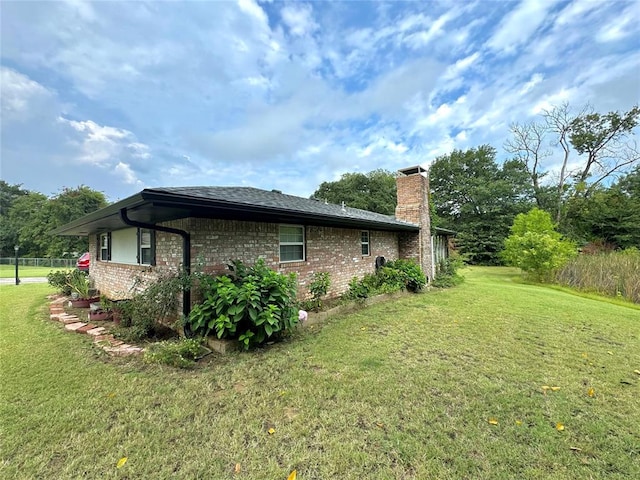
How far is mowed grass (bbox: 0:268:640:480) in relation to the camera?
6.57ft

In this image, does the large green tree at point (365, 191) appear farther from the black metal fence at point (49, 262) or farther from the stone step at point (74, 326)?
the stone step at point (74, 326)

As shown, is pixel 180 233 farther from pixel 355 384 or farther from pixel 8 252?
A: pixel 8 252

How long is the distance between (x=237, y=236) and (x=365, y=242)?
5.10 metres

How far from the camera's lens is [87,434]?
2.32m

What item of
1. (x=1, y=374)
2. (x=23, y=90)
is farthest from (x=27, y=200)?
(x=1, y=374)

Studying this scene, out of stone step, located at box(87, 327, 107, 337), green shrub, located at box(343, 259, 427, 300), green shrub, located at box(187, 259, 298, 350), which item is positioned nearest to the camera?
green shrub, located at box(187, 259, 298, 350)

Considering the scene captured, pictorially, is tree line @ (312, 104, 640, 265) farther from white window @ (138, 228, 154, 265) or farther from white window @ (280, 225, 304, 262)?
white window @ (138, 228, 154, 265)

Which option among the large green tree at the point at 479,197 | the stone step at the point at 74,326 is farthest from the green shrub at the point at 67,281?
the large green tree at the point at 479,197

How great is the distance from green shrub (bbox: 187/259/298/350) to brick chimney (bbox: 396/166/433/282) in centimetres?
749

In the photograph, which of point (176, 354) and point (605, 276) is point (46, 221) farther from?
point (605, 276)

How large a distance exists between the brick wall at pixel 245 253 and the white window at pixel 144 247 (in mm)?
216

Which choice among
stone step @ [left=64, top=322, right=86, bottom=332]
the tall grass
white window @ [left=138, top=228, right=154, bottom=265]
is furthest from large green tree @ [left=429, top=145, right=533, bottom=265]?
stone step @ [left=64, top=322, right=86, bottom=332]

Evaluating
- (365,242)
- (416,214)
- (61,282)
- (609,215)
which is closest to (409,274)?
(365,242)

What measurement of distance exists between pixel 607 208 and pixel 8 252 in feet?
206
